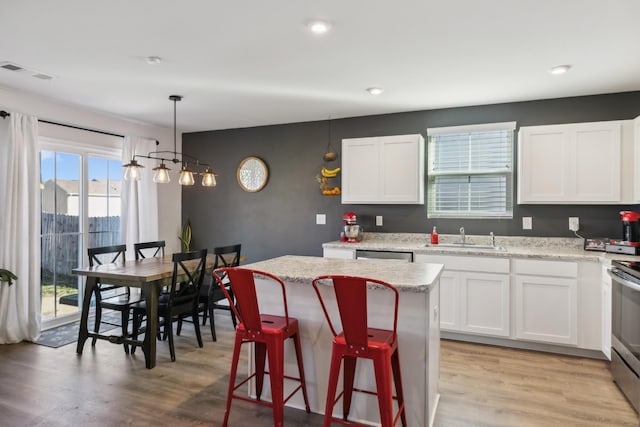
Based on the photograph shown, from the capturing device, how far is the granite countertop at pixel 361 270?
2.04 m

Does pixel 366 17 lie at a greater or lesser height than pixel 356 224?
greater

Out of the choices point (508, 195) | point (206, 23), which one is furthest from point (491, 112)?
point (206, 23)

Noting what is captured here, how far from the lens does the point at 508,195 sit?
4059mm

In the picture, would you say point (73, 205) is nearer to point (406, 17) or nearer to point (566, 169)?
point (406, 17)

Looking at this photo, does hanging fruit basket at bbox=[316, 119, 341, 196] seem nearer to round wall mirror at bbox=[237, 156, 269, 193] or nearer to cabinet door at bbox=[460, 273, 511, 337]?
round wall mirror at bbox=[237, 156, 269, 193]

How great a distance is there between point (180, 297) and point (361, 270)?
1.86m

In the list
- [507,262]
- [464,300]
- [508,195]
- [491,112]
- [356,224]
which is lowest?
[464,300]

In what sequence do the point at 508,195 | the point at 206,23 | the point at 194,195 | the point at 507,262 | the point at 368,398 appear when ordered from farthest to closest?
1. the point at 194,195
2. the point at 508,195
3. the point at 507,262
4. the point at 206,23
5. the point at 368,398

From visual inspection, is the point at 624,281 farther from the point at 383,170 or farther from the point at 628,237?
the point at 383,170

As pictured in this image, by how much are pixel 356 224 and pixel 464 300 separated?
5.04 ft

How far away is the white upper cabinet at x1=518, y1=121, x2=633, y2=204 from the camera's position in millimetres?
3426

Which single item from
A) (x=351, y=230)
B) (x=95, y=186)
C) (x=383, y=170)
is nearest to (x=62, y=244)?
(x=95, y=186)

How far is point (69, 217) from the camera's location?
4.34m

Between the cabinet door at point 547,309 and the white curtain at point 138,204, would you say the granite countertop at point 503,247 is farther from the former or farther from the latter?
the white curtain at point 138,204
